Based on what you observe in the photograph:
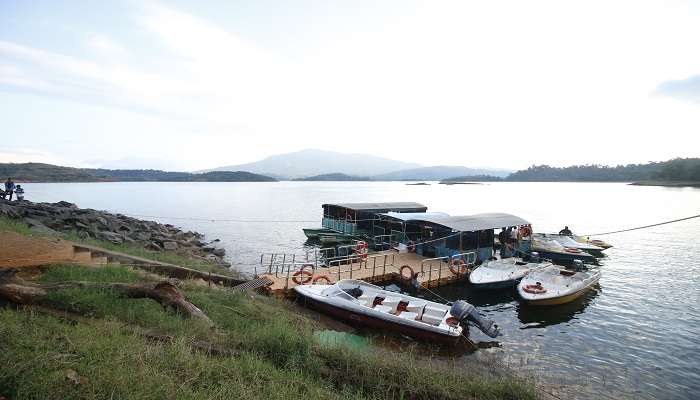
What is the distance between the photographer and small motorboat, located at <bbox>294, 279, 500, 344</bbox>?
1343 centimetres

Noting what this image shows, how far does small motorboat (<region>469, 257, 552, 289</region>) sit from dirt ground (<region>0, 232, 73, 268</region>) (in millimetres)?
18460

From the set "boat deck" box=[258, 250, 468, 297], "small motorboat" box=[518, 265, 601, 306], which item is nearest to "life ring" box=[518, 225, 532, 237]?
Answer: "small motorboat" box=[518, 265, 601, 306]

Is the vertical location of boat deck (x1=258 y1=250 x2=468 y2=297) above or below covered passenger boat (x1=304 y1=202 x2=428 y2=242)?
below

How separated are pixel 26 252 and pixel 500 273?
Result: 838 inches

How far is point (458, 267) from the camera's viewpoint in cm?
2147

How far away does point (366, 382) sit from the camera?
7.21 metres

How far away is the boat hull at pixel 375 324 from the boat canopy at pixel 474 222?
401 inches

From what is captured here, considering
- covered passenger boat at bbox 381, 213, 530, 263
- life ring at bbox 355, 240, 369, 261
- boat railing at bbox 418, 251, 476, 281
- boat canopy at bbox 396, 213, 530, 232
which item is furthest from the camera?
covered passenger boat at bbox 381, 213, 530, 263

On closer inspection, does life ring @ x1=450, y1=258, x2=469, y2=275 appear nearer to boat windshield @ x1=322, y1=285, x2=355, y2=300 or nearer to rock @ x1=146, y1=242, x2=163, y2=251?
boat windshield @ x1=322, y1=285, x2=355, y2=300

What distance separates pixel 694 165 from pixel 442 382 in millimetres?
170391

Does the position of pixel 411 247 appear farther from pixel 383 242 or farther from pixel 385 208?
pixel 385 208

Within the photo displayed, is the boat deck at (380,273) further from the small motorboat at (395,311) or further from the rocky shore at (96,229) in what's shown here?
the rocky shore at (96,229)

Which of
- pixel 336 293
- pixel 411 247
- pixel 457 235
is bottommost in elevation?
pixel 336 293

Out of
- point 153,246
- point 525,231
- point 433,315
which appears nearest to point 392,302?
point 433,315
